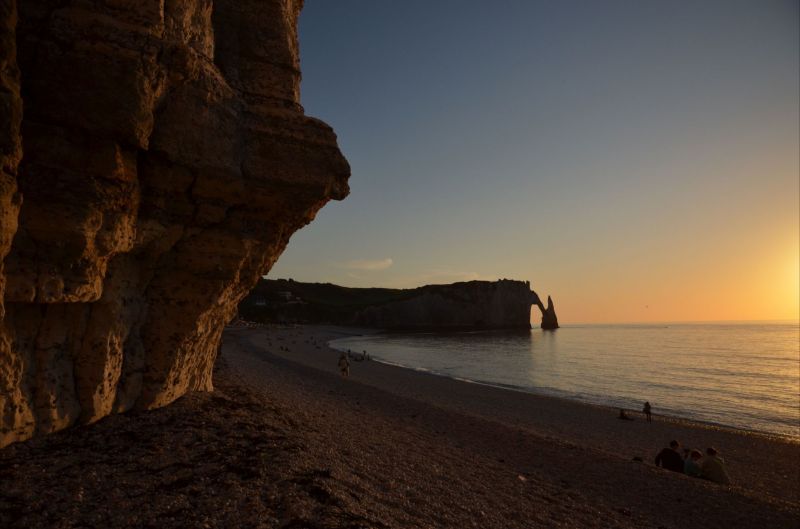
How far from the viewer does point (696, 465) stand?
1246 cm

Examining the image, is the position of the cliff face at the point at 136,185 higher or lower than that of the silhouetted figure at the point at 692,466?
higher

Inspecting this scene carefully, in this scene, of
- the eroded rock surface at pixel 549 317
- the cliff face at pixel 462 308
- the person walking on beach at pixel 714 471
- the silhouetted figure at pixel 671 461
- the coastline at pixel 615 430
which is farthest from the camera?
the eroded rock surface at pixel 549 317

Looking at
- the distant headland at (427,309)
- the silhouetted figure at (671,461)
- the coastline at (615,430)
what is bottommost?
the coastline at (615,430)

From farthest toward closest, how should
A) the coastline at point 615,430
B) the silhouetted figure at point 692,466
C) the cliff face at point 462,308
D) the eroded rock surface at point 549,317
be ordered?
the eroded rock surface at point 549,317 → the cliff face at point 462,308 → the coastline at point 615,430 → the silhouetted figure at point 692,466

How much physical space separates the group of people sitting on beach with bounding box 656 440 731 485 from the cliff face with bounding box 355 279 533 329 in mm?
105268

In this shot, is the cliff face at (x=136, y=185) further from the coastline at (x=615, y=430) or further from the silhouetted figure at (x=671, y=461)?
the coastline at (x=615, y=430)

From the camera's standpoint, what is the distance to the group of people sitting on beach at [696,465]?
1199 cm

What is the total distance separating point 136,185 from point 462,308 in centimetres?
11396

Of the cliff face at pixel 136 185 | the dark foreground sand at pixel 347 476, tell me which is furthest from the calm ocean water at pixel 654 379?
the cliff face at pixel 136 185

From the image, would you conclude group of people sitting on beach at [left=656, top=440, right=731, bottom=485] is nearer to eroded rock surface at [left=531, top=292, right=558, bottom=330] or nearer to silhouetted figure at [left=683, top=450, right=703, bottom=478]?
silhouetted figure at [left=683, top=450, right=703, bottom=478]

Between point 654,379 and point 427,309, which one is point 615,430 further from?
point 427,309

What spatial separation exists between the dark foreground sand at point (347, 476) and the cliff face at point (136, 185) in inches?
42.9

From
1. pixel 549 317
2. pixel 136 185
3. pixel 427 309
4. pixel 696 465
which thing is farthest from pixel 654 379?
pixel 549 317

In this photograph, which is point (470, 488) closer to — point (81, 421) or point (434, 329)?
point (81, 421)
